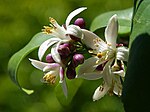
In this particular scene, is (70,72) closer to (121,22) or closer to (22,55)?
(22,55)

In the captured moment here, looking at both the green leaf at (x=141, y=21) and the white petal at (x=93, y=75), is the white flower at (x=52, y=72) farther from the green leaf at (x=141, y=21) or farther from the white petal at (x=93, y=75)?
the green leaf at (x=141, y=21)

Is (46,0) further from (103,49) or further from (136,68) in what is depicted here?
(136,68)

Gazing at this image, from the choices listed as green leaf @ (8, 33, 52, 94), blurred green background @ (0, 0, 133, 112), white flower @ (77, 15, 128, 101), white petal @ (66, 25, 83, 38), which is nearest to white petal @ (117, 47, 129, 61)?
white flower @ (77, 15, 128, 101)

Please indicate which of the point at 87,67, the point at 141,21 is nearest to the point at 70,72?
the point at 87,67

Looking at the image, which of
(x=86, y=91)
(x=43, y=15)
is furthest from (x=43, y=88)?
(x=43, y=15)

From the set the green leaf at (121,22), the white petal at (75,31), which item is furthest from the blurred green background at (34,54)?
the white petal at (75,31)

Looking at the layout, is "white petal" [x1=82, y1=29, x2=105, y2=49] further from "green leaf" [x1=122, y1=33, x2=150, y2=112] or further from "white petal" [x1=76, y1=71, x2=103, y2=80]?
"green leaf" [x1=122, y1=33, x2=150, y2=112]
